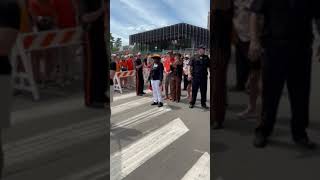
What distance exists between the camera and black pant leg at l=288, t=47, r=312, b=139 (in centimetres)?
153

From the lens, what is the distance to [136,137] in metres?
5.40

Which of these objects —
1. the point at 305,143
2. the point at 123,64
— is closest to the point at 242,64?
the point at 305,143

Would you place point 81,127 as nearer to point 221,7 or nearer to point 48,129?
point 48,129

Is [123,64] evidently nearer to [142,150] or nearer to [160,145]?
[160,145]

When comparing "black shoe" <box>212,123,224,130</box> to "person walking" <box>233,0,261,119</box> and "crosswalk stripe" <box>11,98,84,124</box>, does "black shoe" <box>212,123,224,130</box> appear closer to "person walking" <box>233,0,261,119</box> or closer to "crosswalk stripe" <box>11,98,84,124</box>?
"person walking" <box>233,0,261,119</box>

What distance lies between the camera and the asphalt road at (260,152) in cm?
159

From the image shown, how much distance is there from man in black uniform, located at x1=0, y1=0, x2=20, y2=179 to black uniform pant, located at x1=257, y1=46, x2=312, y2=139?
96 centimetres

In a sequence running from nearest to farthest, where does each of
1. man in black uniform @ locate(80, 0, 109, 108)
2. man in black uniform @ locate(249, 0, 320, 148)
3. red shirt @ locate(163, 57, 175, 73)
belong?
man in black uniform @ locate(249, 0, 320, 148), man in black uniform @ locate(80, 0, 109, 108), red shirt @ locate(163, 57, 175, 73)

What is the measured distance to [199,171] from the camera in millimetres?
3650

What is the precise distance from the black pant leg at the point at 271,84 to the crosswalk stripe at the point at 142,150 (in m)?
2.03

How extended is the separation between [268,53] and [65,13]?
86 cm

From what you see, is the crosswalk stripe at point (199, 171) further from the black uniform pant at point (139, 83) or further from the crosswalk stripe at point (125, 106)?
the black uniform pant at point (139, 83)

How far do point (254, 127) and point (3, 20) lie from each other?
1.05 meters

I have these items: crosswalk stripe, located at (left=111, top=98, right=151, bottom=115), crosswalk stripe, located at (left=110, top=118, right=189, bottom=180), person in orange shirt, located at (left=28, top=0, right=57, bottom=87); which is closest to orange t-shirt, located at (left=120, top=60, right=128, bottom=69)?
crosswalk stripe, located at (left=111, top=98, right=151, bottom=115)
